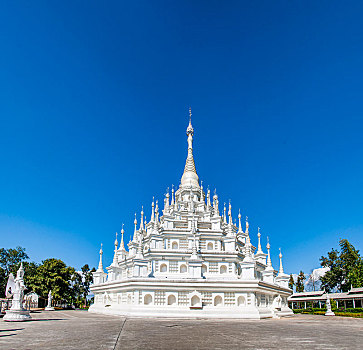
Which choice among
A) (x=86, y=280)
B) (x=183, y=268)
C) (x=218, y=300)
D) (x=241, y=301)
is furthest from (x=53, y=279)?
(x=241, y=301)

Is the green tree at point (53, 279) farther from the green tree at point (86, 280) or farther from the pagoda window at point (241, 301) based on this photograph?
the pagoda window at point (241, 301)

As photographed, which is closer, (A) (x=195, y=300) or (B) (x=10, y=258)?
(A) (x=195, y=300)

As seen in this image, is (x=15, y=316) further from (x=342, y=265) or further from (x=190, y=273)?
(x=342, y=265)

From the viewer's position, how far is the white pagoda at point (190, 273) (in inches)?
1475

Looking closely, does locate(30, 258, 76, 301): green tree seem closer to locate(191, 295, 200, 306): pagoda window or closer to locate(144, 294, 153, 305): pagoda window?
locate(144, 294, 153, 305): pagoda window

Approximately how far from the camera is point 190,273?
Result: 39562mm

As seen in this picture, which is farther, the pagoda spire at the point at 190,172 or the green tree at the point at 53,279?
the green tree at the point at 53,279

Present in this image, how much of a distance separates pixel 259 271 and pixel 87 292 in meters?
49.9

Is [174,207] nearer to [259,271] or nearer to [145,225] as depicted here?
[145,225]

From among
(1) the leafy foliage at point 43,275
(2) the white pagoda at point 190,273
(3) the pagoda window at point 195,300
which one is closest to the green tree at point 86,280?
(1) the leafy foliage at point 43,275

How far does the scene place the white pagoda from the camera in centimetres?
3747

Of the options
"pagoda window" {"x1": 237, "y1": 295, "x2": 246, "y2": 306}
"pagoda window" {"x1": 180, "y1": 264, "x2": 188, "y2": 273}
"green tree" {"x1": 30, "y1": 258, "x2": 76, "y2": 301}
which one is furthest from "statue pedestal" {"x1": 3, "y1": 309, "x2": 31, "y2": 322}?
"green tree" {"x1": 30, "y1": 258, "x2": 76, "y2": 301}

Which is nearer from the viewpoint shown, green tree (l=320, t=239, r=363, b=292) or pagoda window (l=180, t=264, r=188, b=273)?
pagoda window (l=180, t=264, r=188, b=273)

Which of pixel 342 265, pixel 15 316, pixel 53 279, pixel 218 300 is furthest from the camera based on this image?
pixel 342 265
